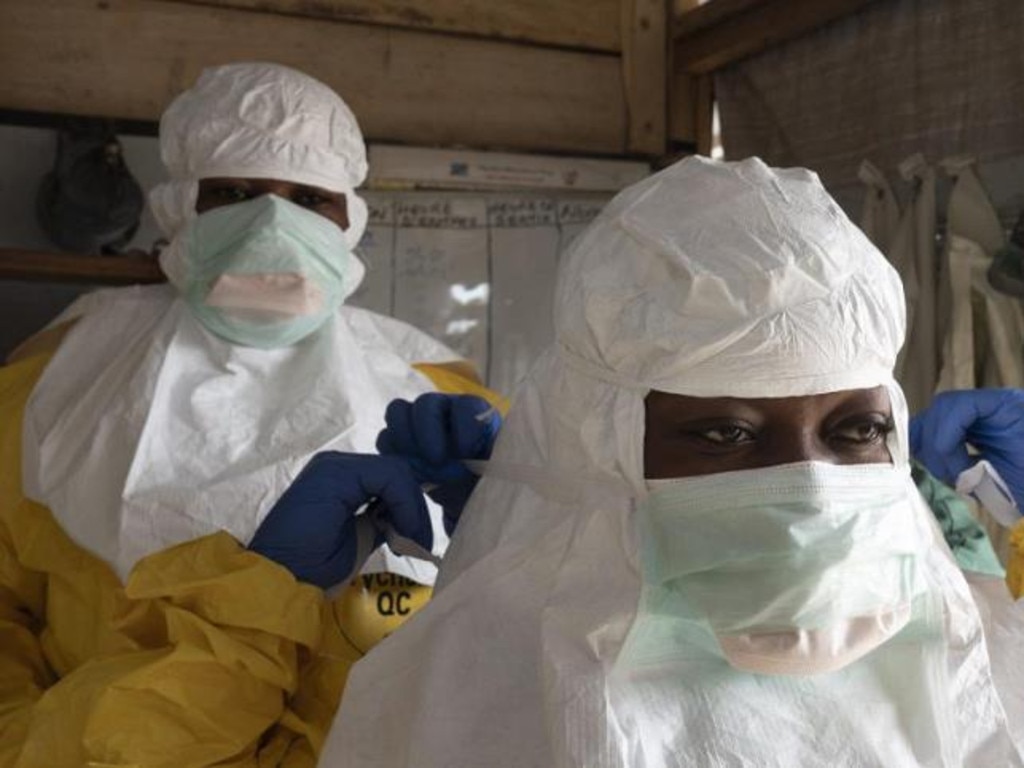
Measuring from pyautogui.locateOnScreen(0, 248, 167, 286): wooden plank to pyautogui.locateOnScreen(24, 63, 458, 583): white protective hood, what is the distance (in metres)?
0.22

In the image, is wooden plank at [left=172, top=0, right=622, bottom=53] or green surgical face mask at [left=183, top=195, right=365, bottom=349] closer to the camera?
green surgical face mask at [left=183, top=195, right=365, bottom=349]

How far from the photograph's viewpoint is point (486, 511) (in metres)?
1.02

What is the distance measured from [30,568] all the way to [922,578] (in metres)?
0.99

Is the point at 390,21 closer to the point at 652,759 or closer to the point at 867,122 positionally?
the point at 867,122

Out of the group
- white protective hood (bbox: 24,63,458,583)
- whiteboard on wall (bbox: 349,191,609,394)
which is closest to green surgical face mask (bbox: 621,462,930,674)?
white protective hood (bbox: 24,63,458,583)

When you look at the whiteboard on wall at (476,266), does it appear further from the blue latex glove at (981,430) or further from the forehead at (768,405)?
the forehead at (768,405)

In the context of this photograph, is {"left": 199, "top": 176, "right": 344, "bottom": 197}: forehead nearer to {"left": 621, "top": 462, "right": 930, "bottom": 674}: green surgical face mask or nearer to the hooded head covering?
the hooded head covering

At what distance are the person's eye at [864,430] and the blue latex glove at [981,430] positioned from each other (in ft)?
1.09

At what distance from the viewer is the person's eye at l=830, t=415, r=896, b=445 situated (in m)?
0.90

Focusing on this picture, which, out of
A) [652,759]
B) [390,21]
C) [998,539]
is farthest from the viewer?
[390,21]

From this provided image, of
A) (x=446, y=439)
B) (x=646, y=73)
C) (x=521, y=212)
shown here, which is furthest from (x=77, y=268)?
(x=646, y=73)

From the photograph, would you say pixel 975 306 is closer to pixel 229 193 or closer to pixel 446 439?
pixel 446 439

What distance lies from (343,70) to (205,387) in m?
0.83

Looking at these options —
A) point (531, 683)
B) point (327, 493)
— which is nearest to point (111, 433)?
point (327, 493)
